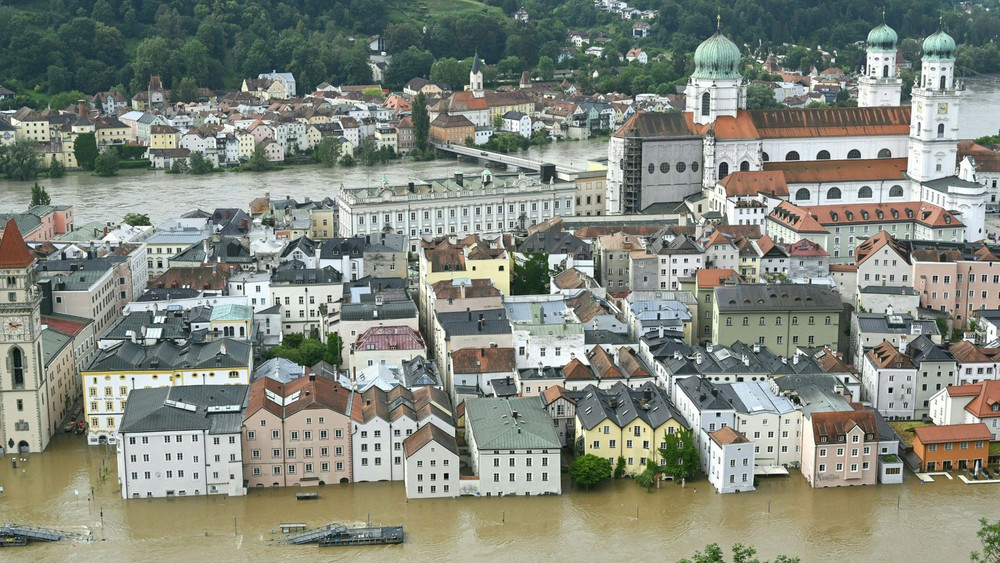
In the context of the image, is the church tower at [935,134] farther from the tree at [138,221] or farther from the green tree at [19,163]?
the green tree at [19,163]

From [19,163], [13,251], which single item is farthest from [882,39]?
[19,163]

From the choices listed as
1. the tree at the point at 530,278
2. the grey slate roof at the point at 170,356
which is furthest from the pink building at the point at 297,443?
the tree at the point at 530,278

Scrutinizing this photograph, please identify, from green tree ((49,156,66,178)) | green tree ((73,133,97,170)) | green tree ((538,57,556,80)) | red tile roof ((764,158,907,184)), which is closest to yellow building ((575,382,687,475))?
red tile roof ((764,158,907,184))

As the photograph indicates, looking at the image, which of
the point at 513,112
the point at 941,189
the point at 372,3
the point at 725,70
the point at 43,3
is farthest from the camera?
the point at 372,3

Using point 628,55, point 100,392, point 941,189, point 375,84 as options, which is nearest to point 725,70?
point 941,189

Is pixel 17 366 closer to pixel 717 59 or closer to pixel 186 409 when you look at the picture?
pixel 186 409

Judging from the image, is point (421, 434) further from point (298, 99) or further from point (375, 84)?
point (375, 84)
